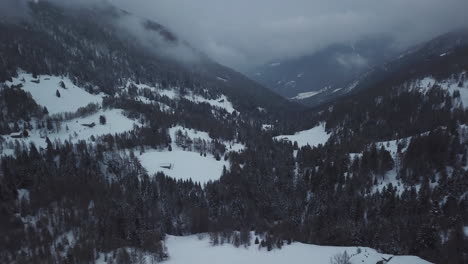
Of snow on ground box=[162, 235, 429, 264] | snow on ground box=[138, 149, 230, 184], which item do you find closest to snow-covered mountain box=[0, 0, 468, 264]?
snow on ground box=[162, 235, 429, 264]

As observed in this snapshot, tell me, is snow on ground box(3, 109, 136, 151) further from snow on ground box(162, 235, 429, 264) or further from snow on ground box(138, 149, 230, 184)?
snow on ground box(162, 235, 429, 264)

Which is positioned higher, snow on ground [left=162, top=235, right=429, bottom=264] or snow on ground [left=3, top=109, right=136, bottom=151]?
snow on ground [left=3, top=109, right=136, bottom=151]

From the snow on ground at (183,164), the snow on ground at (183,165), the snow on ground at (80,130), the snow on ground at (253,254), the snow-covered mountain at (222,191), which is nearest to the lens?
the snow on ground at (253,254)

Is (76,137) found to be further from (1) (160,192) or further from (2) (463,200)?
(2) (463,200)

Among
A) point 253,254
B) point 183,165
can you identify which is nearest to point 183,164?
point 183,165

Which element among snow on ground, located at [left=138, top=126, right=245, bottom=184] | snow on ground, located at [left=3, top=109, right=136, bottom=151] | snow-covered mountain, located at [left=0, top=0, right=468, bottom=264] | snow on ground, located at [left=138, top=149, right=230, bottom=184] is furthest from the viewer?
snow on ground, located at [left=3, top=109, right=136, bottom=151]

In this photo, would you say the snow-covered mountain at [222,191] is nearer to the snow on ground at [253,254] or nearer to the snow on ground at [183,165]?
the snow on ground at [253,254]

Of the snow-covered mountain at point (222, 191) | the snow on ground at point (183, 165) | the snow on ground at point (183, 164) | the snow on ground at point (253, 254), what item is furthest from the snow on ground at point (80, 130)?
the snow on ground at point (253, 254)
